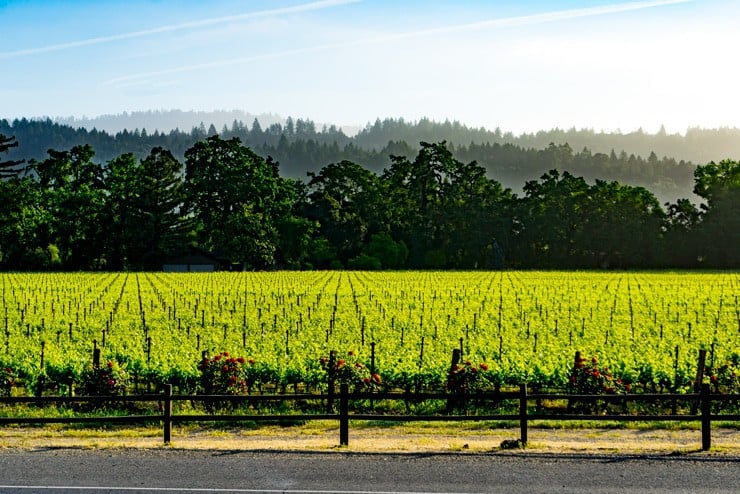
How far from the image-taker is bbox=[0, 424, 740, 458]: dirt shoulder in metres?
17.0

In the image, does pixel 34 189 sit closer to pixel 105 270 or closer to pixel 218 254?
pixel 105 270

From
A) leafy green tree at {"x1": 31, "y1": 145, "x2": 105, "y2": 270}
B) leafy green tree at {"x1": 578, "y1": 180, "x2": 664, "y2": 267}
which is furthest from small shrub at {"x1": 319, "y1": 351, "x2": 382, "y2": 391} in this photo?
leafy green tree at {"x1": 578, "y1": 180, "x2": 664, "y2": 267}

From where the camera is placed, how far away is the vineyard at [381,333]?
23828 mm

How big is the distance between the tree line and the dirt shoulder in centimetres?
8720

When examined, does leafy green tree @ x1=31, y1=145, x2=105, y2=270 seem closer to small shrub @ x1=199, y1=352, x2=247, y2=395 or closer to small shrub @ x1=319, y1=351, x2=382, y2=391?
small shrub @ x1=199, y1=352, x2=247, y2=395

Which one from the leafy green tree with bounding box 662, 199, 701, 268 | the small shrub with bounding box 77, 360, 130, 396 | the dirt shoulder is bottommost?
the dirt shoulder

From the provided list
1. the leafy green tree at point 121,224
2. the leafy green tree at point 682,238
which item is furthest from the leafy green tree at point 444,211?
the leafy green tree at point 121,224

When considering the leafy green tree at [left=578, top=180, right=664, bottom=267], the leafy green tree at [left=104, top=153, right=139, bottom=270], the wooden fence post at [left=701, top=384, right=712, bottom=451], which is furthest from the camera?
the leafy green tree at [left=578, top=180, right=664, bottom=267]

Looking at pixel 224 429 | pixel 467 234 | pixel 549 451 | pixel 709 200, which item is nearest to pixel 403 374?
pixel 224 429

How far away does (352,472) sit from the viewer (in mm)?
14883

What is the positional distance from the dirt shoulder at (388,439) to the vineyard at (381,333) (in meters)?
2.97

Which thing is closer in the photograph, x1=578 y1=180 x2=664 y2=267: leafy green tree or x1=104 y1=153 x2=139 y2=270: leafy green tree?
x1=104 y1=153 x2=139 y2=270: leafy green tree

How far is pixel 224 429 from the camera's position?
2020 centimetres

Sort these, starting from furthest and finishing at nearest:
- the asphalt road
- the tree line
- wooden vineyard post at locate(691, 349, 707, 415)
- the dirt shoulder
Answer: the tree line
wooden vineyard post at locate(691, 349, 707, 415)
the dirt shoulder
the asphalt road
